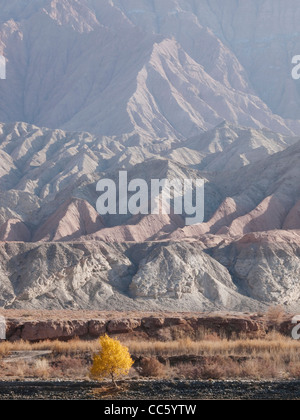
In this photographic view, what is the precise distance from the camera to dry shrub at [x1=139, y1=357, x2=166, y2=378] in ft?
68.8

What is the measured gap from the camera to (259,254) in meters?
64.9

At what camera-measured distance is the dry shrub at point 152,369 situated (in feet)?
68.8

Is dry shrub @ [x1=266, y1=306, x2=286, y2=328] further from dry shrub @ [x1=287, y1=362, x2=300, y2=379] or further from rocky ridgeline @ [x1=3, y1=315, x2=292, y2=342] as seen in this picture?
dry shrub @ [x1=287, y1=362, x2=300, y2=379]

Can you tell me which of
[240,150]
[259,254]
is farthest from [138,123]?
[259,254]

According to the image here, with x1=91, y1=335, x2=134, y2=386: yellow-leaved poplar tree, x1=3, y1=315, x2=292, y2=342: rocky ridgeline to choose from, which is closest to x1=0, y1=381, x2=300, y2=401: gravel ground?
x1=91, y1=335, x2=134, y2=386: yellow-leaved poplar tree

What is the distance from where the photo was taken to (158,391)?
58.7ft

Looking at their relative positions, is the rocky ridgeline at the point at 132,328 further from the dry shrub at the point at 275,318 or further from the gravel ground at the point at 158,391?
the gravel ground at the point at 158,391

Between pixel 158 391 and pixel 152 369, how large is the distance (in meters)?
3.26

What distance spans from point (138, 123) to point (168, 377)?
177972 millimetres

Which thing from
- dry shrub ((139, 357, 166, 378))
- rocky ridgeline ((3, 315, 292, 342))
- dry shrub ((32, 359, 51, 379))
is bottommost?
dry shrub ((32, 359, 51, 379))

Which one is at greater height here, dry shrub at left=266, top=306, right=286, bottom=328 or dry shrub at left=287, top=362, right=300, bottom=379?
dry shrub at left=266, top=306, right=286, bottom=328

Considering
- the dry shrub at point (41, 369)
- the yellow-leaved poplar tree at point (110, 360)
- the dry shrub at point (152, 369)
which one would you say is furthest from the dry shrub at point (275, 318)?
the yellow-leaved poplar tree at point (110, 360)

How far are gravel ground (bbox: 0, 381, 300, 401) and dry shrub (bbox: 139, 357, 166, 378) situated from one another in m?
2.04
